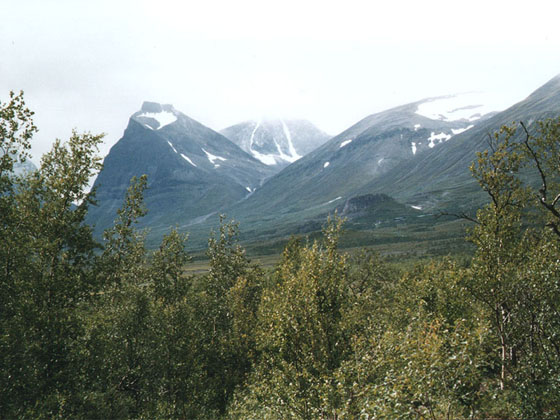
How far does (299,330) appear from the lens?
24828 mm

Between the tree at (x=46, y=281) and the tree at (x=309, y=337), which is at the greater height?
the tree at (x=46, y=281)

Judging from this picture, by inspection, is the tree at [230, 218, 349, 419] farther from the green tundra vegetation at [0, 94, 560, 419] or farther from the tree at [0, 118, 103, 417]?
the tree at [0, 118, 103, 417]

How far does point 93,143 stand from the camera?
31.7 m

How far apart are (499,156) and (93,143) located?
33.8 metres

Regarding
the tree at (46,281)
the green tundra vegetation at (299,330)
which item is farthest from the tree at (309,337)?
the tree at (46,281)

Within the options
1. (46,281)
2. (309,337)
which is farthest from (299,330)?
(46,281)

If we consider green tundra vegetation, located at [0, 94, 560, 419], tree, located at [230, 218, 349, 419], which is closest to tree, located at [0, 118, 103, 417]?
green tundra vegetation, located at [0, 94, 560, 419]

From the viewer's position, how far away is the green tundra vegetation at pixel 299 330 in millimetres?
18578

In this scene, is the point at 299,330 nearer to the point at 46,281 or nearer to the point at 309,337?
the point at 309,337

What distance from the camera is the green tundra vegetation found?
18.6m

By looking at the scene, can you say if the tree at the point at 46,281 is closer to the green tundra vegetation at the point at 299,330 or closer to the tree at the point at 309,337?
the green tundra vegetation at the point at 299,330

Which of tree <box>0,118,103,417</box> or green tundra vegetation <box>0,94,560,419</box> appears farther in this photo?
tree <box>0,118,103,417</box>

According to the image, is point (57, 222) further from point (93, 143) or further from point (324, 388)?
point (324, 388)

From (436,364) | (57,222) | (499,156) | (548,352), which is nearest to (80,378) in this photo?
(57,222)
